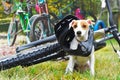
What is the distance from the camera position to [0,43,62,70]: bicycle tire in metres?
4.50

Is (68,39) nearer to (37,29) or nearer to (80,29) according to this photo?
(80,29)

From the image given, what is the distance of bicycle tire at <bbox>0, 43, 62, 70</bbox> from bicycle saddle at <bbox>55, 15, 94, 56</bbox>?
0.42 feet

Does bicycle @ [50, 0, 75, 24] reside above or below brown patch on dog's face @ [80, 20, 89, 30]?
below

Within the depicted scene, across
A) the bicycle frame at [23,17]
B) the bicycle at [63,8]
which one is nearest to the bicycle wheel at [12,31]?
the bicycle frame at [23,17]

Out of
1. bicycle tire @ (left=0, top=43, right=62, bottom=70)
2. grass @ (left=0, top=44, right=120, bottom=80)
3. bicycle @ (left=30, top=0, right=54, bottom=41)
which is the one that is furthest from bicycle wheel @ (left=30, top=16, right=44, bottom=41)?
bicycle tire @ (left=0, top=43, right=62, bottom=70)

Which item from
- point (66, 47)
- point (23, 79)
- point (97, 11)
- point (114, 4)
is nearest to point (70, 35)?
point (66, 47)

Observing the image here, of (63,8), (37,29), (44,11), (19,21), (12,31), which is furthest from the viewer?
(63,8)

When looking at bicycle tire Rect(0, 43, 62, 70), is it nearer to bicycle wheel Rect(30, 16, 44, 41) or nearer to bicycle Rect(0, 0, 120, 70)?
bicycle Rect(0, 0, 120, 70)

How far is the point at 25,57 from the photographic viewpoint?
4.51m

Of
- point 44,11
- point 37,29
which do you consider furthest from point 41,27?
→ point 44,11

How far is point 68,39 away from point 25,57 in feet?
1.65

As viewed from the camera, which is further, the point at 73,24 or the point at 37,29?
the point at 37,29

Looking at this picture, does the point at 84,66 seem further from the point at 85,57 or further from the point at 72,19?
the point at 72,19

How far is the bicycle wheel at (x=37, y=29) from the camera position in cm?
860
